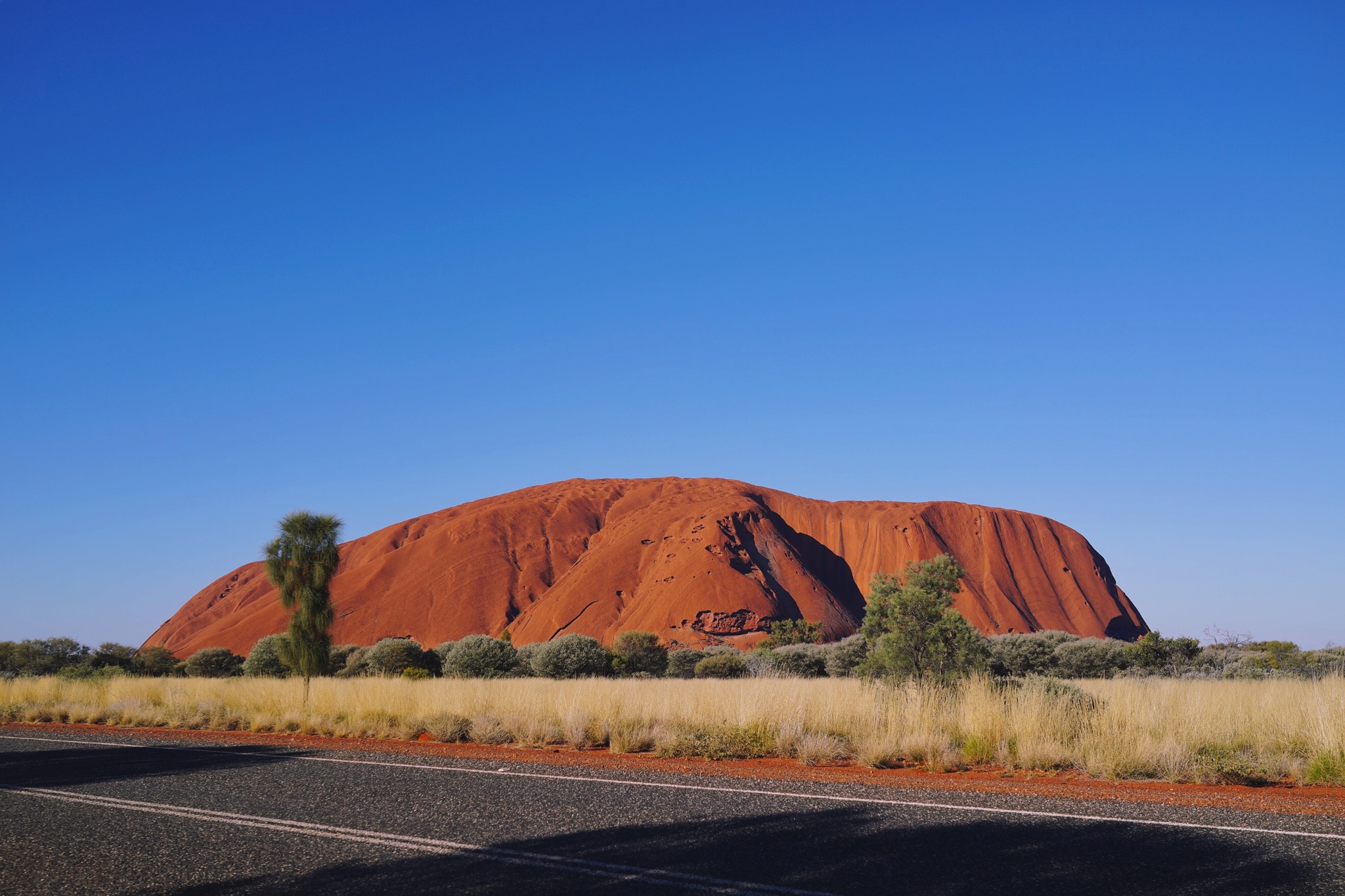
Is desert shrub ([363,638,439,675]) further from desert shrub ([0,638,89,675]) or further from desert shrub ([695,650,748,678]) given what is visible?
desert shrub ([0,638,89,675])

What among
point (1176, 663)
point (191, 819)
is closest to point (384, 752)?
point (191, 819)

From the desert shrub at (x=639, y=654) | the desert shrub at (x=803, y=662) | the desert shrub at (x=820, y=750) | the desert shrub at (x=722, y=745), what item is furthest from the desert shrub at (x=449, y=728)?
the desert shrub at (x=639, y=654)

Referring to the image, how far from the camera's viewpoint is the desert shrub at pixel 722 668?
1187 inches

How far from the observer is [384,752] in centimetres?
1252

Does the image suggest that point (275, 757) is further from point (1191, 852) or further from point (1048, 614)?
point (1048, 614)

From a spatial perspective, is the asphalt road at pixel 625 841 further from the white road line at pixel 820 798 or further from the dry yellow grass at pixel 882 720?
Result: the dry yellow grass at pixel 882 720

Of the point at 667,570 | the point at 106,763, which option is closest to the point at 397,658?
the point at 106,763

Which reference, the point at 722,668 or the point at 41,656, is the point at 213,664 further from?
the point at 722,668

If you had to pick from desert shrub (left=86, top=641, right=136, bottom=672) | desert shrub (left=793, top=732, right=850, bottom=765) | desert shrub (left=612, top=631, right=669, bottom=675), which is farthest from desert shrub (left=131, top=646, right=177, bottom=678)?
desert shrub (left=793, top=732, right=850, bottom=765)

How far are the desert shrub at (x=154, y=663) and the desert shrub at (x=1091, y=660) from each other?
39.7 m

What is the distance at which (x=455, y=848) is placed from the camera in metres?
5.99

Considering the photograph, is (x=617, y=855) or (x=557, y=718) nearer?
(x=617, y=855)

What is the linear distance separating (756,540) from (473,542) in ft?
94.8

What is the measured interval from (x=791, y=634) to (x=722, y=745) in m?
48.0
